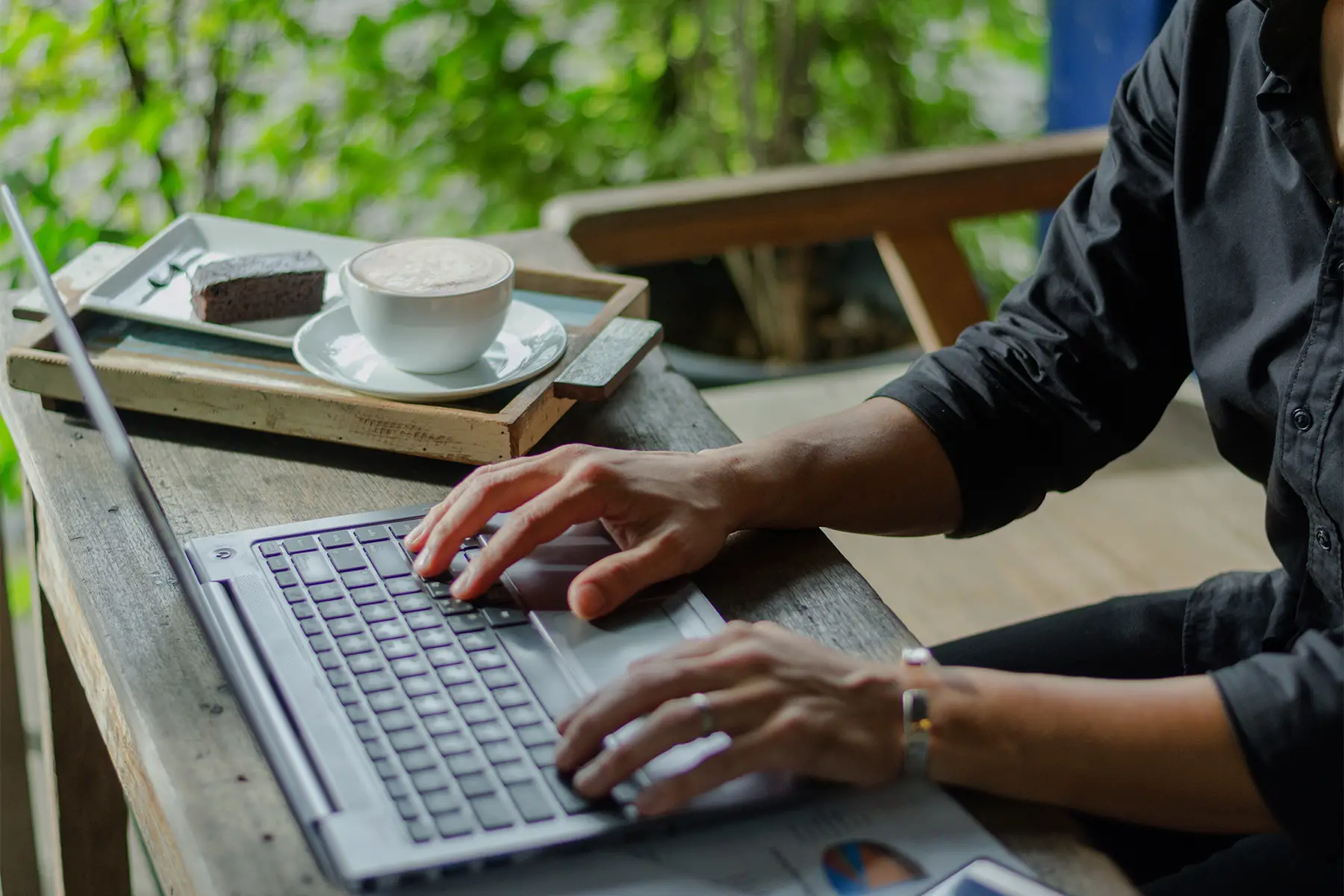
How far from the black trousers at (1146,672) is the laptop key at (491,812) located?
460mm

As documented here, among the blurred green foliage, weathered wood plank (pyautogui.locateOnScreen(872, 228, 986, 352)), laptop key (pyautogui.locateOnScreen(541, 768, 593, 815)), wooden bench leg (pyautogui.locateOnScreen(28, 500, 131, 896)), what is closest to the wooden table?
wooden bench leg (pyautogui.locateOnScreen(28, 500, 131, 896))

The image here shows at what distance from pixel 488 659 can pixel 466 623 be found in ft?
0.13

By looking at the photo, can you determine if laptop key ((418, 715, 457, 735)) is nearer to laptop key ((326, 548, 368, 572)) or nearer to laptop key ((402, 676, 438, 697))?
laptop key ((402, 676, 438, 697))

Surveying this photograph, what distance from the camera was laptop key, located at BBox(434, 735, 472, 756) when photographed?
64cm

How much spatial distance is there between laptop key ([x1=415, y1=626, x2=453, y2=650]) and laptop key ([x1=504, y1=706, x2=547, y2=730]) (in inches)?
2.6

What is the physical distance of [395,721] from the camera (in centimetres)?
66

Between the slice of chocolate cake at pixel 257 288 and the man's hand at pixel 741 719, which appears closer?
the man's hand at pixel 741 719

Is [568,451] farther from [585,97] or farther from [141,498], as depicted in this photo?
[585,97]

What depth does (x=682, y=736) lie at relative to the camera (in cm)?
63

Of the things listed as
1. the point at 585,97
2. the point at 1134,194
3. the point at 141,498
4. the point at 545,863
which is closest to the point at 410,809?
the point at 545,863

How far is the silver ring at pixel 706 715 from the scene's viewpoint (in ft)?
2.08

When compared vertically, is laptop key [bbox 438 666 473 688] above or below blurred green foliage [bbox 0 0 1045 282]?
above

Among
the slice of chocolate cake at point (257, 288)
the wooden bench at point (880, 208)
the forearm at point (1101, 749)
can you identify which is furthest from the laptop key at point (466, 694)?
the wooden bench at point (880, 208)

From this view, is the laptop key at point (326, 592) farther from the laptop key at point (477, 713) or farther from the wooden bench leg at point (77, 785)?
the wooden bench leg at point (77, 785)
